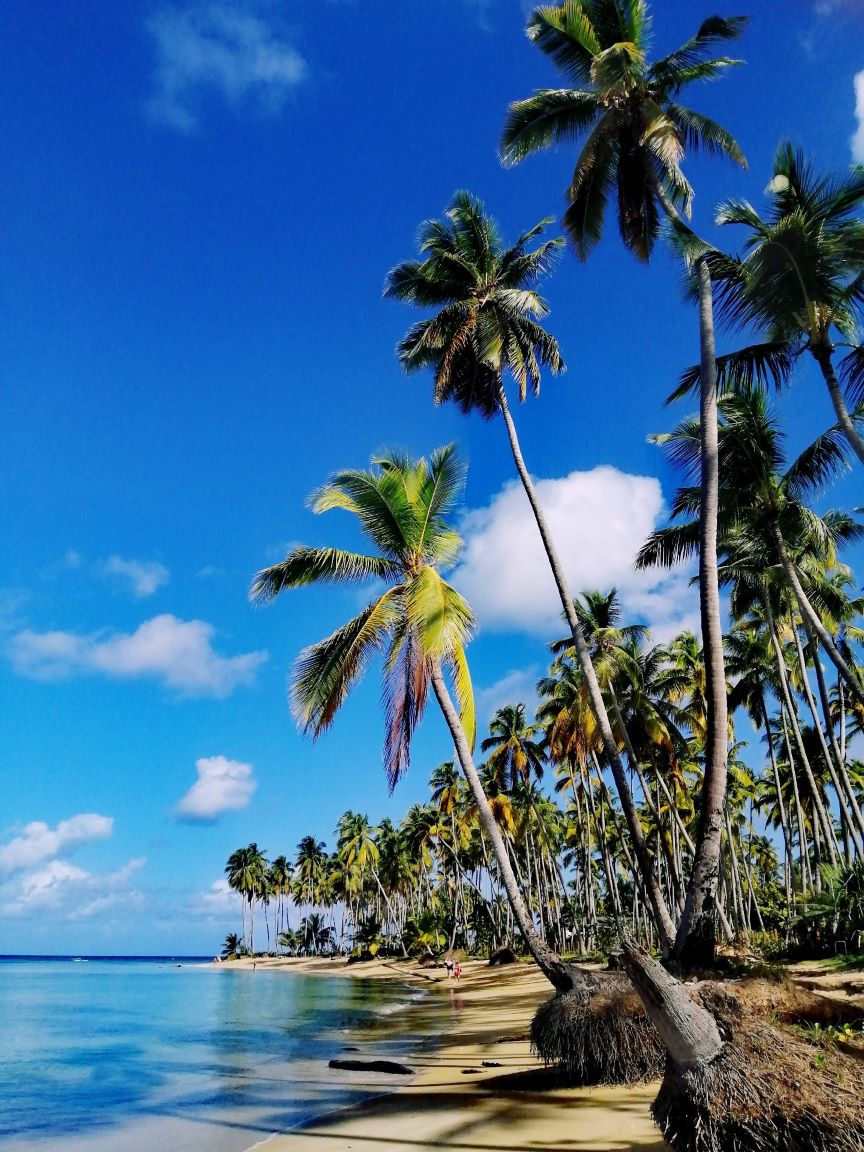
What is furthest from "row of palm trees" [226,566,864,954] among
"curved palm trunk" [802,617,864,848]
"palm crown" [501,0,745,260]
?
"palm crown" [501,0,745,260]

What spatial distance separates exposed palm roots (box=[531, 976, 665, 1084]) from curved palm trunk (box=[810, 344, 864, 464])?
8.84 m

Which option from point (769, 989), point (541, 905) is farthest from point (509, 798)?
point (769, 989)

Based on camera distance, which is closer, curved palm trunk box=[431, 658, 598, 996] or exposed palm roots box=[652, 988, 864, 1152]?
exposed palm roots box=[652, 988, 864, 1152]

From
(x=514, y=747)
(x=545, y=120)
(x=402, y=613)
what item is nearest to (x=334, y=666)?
(x=402, y=613)

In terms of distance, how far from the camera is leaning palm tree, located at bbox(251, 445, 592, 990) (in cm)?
1347

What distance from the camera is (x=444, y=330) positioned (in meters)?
16.8

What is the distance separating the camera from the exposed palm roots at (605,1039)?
8977 millimetres

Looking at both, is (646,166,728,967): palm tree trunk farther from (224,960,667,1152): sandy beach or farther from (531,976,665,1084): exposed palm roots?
(224,960,667,1152): sandy beach

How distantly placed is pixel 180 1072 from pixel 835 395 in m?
20.3

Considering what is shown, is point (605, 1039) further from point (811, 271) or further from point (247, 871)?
point (247, 871)

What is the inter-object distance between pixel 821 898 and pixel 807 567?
381 inches

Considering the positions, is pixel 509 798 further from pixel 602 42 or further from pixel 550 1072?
pixel 602 42

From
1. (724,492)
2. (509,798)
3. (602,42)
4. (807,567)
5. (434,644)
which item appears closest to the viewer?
(434,644)

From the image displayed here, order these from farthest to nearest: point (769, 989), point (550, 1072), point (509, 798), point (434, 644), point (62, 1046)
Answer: point (509, 798), point (62, 1046), point (434, 644), point (550, 1072), point (769, 989)
